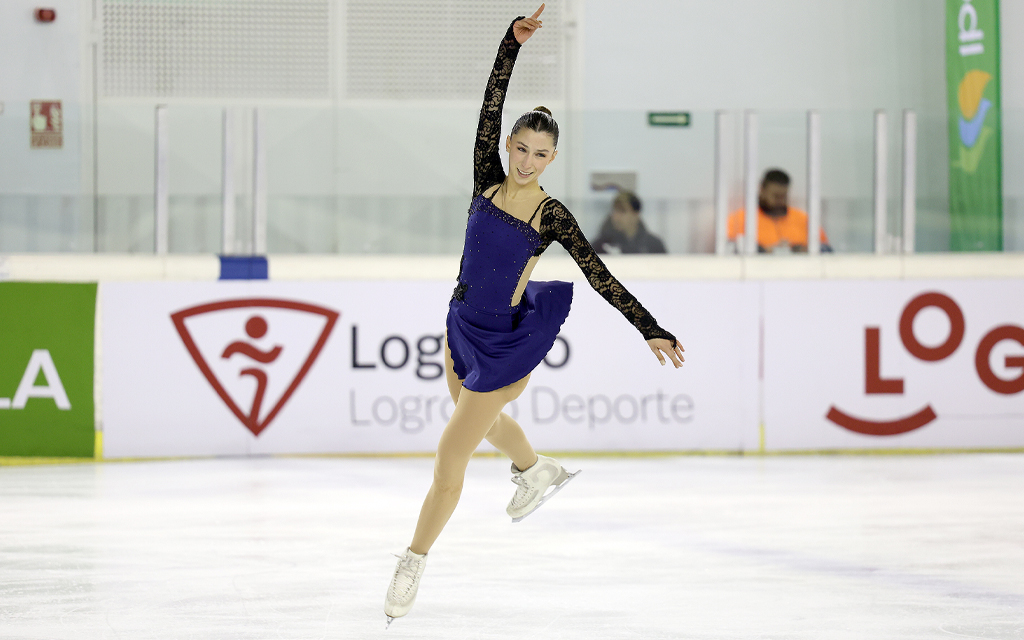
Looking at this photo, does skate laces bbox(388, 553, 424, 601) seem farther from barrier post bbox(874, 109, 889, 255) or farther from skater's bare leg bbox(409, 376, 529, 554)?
barrier post bbox(874, 109, 889, 255)

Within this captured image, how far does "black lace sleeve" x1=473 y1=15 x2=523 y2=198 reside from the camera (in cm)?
313

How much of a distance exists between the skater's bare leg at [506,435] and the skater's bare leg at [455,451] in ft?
0.59

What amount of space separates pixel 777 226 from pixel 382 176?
241cm

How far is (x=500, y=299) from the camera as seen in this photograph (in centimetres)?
318

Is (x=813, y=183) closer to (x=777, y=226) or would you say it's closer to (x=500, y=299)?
(x=777, y=226)

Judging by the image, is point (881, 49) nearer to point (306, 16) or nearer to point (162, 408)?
point (306, 16)

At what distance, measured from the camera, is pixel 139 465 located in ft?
A: 21.5

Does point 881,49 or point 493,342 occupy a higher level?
point 881,49

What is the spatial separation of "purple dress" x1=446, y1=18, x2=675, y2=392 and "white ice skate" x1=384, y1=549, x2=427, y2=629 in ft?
1.61

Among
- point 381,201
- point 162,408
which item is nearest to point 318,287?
point 381,201

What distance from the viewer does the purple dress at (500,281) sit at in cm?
307

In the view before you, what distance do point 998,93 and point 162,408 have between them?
227 inches

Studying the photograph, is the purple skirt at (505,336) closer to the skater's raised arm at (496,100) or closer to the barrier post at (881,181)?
the skater's raised arm at (496,100)

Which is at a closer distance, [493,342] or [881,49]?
[493,342]
